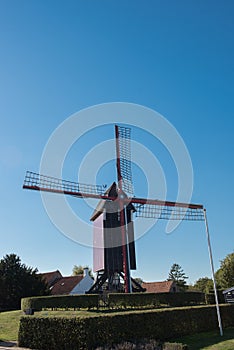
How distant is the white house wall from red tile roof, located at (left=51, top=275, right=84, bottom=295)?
0.33 m

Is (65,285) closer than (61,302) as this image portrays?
No

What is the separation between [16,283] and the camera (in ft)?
84.5

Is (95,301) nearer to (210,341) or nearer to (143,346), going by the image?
(210,341)

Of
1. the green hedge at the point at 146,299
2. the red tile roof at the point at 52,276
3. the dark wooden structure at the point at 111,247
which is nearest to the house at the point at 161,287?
the red tile roof at the point at 52,276

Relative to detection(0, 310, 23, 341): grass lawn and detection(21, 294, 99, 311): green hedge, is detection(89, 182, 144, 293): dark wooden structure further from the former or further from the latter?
detection(0, 310, 23, 341): grass lawn

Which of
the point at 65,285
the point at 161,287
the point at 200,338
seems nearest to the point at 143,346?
the point at 200,338

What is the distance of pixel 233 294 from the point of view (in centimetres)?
2906

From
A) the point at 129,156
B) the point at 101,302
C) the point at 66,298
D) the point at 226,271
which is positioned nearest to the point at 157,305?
the point at 101,302

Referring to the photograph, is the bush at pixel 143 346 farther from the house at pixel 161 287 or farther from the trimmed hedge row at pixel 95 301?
the house at pixel 161 287

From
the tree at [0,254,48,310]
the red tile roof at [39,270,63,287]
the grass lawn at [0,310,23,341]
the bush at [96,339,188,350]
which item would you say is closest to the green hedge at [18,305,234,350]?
the bush at [96,339,188,350]

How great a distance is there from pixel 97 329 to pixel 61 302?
34.6 feet

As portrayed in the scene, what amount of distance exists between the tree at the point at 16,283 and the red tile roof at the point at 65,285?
6661 millimetres

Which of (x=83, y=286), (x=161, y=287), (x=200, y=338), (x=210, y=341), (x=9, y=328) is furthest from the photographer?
(x=161, y=287)

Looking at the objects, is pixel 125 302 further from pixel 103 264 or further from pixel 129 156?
pixel 129 156
